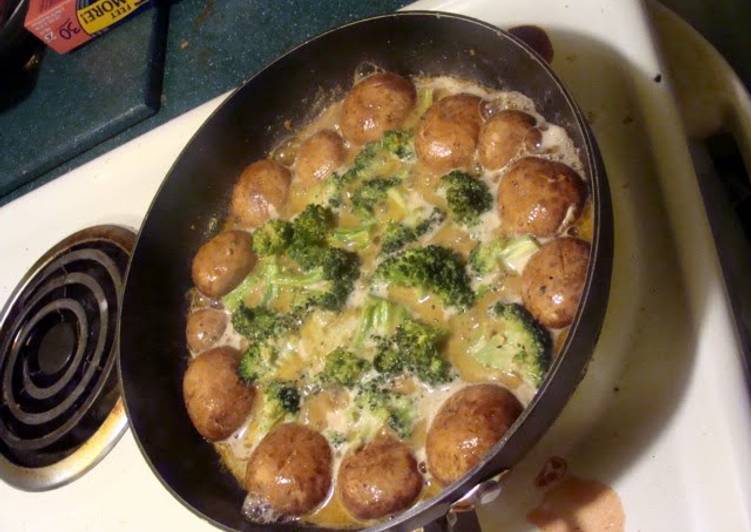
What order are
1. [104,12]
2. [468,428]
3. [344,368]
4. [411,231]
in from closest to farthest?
[468,428] → [344,368] → [411,231] → [104,12]

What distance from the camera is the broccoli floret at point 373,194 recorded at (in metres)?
1.79

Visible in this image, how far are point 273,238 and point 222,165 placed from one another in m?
0.35

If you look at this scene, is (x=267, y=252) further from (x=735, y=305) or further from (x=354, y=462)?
(x=735, y=305)

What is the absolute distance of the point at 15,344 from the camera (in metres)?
2.21

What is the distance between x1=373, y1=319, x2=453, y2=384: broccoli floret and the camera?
1528 mm

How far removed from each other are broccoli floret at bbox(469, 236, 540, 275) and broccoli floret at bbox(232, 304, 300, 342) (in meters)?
0.47

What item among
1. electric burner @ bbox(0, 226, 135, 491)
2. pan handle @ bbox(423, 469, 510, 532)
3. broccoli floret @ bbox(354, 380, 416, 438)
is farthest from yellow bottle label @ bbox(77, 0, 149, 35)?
pan handle @ bbox(423, 469, 510, 532)

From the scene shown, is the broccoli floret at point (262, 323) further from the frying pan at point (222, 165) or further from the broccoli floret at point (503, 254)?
the broccoli floret at point (503, 254)

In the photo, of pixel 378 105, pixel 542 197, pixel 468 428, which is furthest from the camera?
pixel 378 105

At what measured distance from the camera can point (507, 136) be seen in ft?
5.31

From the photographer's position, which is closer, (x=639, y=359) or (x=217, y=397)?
(x=639, y=359)

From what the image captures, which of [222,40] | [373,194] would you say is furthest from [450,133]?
[222,40]

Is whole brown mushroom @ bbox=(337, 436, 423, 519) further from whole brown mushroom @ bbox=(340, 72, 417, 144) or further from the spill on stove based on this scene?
whole brown mushroom @ bbox=(340, 72, 417, 144)

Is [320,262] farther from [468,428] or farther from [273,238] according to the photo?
[468,428]
